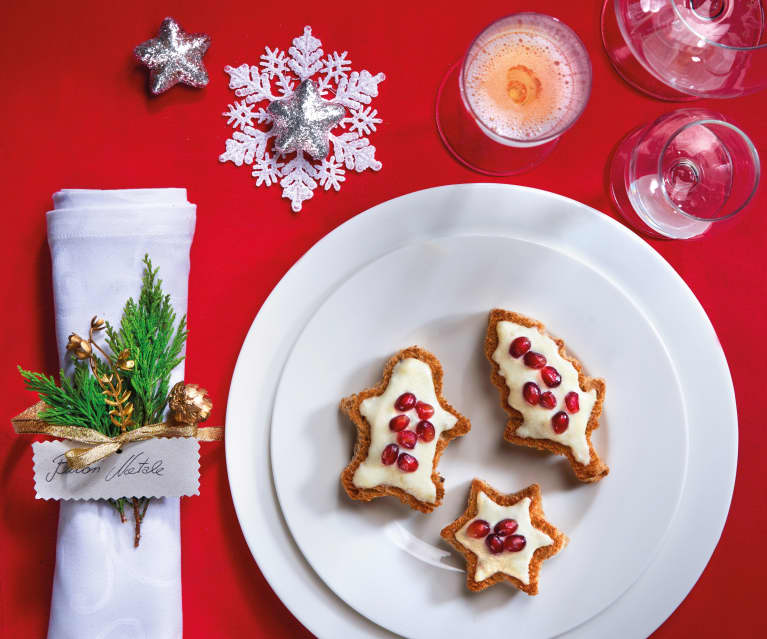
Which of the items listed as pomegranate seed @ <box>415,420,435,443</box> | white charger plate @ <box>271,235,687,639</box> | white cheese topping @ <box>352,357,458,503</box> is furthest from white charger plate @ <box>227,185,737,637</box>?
pomegranate seed @ <box>415,420,435,443</box>

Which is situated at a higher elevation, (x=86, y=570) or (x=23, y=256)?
(x=23, y=256)

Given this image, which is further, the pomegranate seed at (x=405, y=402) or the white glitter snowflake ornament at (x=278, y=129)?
the white glitter snowflake ornament at (x=278, y=129)

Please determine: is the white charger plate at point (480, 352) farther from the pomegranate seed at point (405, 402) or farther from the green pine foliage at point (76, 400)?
the green pine foliage at point (76, 400)

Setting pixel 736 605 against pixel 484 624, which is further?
pixel 736 605

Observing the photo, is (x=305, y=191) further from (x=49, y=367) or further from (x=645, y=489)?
(x=645, y=489)

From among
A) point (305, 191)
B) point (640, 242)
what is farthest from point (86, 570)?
point (640, 242)

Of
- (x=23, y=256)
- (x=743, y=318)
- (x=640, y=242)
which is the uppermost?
(x=23, y=256)

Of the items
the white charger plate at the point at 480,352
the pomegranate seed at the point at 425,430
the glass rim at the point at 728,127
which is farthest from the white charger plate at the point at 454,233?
the pomegranate seed at the point at 425,430

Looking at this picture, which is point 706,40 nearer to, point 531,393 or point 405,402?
point 531,393
